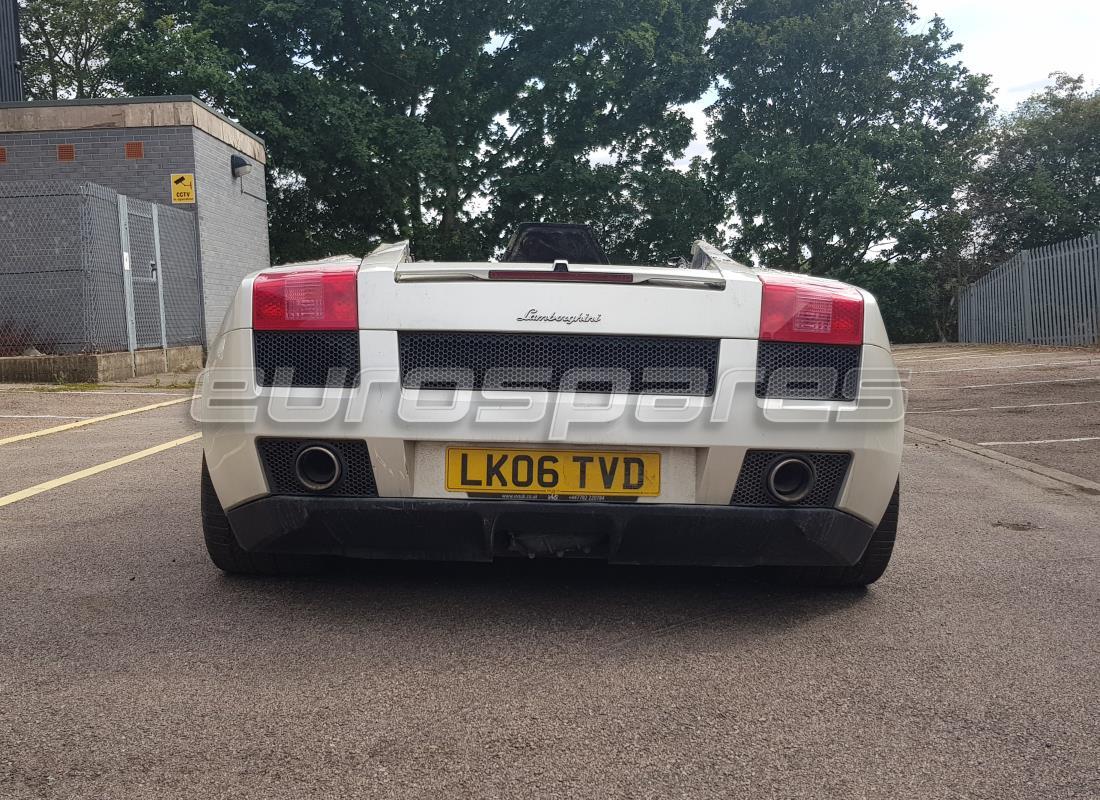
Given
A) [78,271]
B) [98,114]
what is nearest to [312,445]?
[78,271]

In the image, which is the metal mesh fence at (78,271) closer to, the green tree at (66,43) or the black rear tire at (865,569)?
the black rear tire at (865,569)

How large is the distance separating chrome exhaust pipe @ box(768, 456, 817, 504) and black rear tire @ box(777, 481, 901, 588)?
1.40 ft

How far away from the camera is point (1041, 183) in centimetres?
3216

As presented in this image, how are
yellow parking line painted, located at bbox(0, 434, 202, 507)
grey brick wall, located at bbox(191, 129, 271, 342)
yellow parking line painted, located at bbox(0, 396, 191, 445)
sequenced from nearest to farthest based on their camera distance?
yellow parking line painted, located at bbox(0, 434, 202, 507), yellow parking line painted, located at bbox(0, 396, 191, 445), grey brick wall, located at bbox(191, 129, 271, 342)

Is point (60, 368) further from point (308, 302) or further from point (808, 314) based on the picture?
point (808, 314)

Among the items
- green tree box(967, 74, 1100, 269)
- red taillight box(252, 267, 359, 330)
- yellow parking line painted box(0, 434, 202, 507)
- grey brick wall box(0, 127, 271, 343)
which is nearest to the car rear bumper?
red taillight box(252, 267, 359, 330)

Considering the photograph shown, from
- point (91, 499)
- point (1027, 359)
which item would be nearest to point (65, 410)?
point (91, 499)

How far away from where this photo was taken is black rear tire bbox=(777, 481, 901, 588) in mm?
3268

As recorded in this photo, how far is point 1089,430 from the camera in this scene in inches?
320

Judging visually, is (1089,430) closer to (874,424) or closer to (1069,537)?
(1069,537)

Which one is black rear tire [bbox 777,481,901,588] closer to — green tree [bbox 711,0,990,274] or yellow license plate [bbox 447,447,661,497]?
yellow license plate [bbox 447,447,661,497]

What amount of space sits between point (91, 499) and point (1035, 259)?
20.6 m

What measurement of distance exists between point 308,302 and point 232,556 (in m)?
0.98

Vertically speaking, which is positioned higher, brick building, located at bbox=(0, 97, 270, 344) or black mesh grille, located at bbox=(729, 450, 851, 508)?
brick building, located at bbox=(0, 97, 270, 344)
